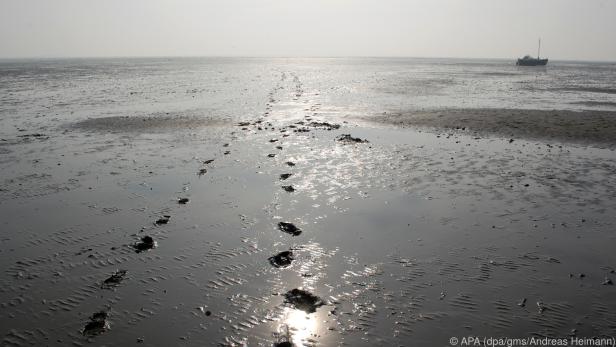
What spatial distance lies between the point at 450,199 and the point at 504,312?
19.4ft

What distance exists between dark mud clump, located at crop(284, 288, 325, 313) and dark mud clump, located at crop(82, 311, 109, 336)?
9.63 ft

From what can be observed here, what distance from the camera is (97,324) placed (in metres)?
6.51

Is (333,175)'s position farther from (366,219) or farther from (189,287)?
(189,287)

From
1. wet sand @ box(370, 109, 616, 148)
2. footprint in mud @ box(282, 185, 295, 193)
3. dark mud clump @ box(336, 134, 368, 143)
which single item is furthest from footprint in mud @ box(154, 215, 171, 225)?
wet sand @ box(370, 109, 616, 148)

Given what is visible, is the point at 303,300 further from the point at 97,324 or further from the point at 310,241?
the point at 97,324

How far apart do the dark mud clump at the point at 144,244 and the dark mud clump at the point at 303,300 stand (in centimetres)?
380

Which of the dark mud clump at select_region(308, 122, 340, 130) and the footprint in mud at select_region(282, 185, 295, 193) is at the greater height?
the dark mud clump at select_region(308, 122, 340, 130)

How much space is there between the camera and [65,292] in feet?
24.4

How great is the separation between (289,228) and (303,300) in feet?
10.5

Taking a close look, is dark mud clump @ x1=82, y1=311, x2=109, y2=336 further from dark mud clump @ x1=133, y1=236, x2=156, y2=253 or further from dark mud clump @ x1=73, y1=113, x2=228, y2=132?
dark mud clump @ x1=73, y1=113, x2=228, y2=132

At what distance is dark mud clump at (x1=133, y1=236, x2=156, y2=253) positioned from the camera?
9195 mm

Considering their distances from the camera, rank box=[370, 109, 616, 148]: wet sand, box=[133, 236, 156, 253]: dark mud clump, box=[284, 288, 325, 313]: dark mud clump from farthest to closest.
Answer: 1. box=[370, 109, 616, 148]: wet sand
2. box=[133, 236, 156, 253]: dark mud clump
3. box=[284, 288, 325, 313]: dark mud clump

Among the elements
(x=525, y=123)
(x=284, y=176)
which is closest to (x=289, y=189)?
(x=284, y=176)

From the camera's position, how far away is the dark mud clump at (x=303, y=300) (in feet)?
22.9
